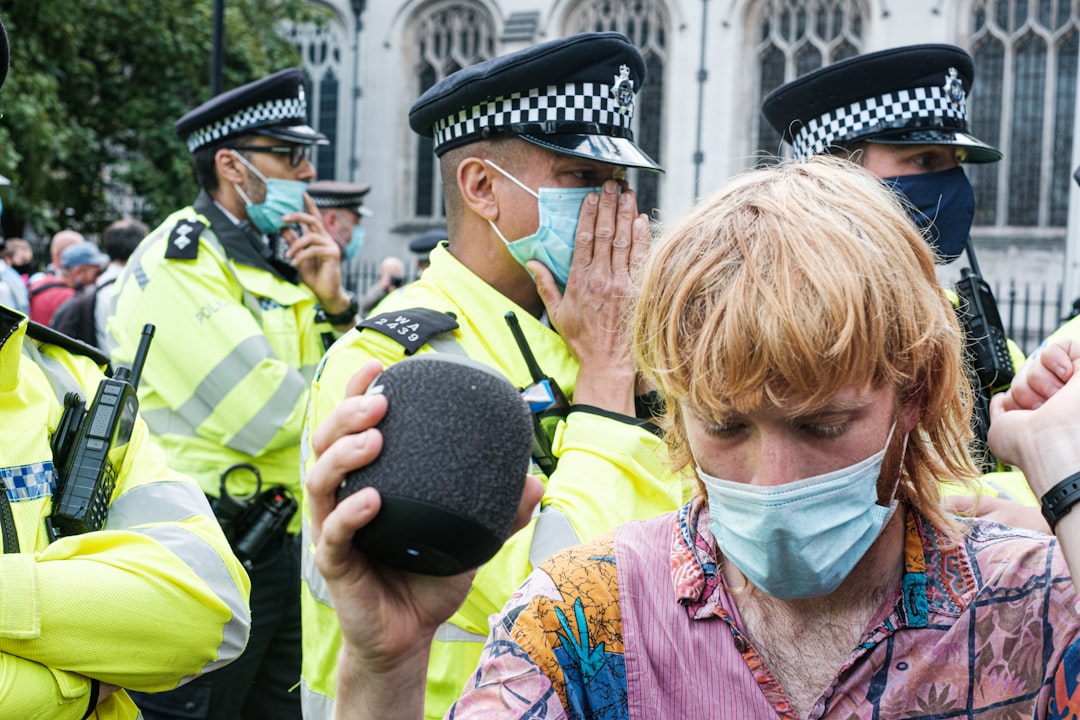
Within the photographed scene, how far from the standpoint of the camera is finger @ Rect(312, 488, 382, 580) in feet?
3.83

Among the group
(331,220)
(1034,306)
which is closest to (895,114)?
(331,220)

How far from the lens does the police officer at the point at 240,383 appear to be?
12.6 feet

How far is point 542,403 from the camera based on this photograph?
248 centimetres

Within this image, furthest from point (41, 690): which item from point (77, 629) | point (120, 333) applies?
point (120, 333)

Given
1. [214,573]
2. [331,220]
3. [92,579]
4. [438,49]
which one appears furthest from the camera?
[438,49]

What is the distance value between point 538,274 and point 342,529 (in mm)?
1530

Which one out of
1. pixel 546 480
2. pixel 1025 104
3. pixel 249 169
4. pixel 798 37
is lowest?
pixel 546 480

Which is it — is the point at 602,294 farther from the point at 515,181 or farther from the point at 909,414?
the point at 909,414

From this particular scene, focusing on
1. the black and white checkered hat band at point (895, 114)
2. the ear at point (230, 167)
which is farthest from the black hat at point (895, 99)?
the ear at point (230, 167)

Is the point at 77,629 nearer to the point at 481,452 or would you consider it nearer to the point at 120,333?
the point at 481,452

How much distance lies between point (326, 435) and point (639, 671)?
55 cm

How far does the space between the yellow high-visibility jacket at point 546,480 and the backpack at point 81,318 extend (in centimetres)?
401

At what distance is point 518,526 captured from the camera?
1.34 meters

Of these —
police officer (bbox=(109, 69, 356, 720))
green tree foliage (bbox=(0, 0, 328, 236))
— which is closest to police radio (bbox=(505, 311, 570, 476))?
police officer (bbox=(109, 69, 356, 720))
